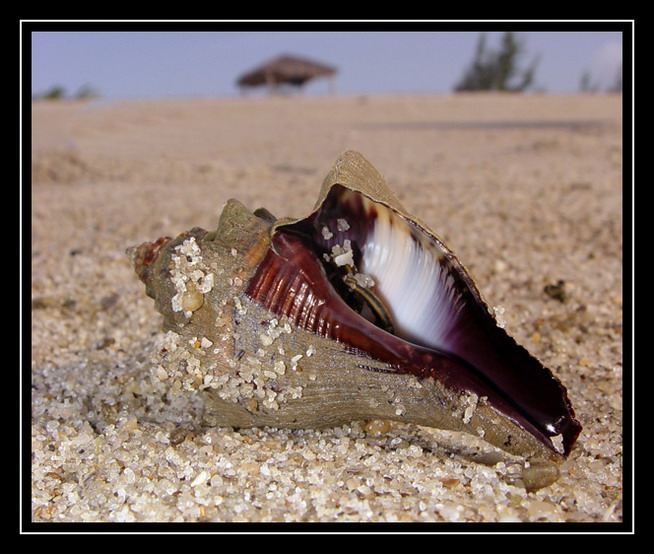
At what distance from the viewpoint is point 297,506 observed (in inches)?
51.9

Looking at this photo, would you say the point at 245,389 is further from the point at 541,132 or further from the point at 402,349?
the point at 541,132

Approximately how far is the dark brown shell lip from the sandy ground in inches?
6.1

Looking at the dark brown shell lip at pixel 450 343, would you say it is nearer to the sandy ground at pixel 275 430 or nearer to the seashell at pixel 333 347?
the seashell at pixel 333 347

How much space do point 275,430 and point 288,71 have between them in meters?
19.3

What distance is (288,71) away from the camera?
63.9 ft

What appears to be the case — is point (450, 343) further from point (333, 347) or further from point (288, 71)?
point (288, 71)

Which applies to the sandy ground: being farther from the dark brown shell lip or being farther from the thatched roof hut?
the thatched roof hut

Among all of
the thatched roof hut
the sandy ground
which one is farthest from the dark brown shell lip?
the thatched roof hut

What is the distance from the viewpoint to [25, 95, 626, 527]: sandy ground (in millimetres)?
1361

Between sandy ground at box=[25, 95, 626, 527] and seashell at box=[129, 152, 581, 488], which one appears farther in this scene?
seashell at box=[129, 152, 581, 488]

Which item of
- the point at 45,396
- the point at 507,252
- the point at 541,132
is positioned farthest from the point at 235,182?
the point at 541,132

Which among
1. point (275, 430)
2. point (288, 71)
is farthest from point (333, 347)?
point (288, 71)

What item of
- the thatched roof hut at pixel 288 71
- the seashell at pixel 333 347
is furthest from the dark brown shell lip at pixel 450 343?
the thatched roof hut at pixel 288 71

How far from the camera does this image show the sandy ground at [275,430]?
1361mm
